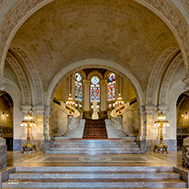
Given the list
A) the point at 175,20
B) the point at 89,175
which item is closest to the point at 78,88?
the point at 89,175

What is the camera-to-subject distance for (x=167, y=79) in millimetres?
10594

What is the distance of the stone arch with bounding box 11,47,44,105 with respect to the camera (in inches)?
376

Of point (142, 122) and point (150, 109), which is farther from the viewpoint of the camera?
point (142, 122)

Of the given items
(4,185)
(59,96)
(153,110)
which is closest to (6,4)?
(4,185)

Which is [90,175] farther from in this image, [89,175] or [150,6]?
[150,6]

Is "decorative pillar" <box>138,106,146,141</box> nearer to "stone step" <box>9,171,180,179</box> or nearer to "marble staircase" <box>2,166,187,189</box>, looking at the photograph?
"marble staircase" <box>2,166,187,189</box>

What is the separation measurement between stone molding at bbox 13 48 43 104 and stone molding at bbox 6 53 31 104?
366 millimetres

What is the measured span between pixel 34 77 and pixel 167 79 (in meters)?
6.98

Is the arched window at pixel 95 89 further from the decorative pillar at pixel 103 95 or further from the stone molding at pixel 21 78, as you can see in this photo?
the stone molding at pixel 21 78

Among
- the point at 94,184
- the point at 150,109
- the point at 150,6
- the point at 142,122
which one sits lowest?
the point at 94,184

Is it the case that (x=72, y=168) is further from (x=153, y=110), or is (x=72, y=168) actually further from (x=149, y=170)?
(x=153, y=110)

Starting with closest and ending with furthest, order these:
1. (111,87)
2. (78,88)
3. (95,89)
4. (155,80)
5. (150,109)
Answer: (155,80) < (150,109) < (78,88) < (111,87) < (95,89)

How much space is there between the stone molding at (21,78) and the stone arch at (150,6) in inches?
154

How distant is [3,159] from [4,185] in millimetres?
796
